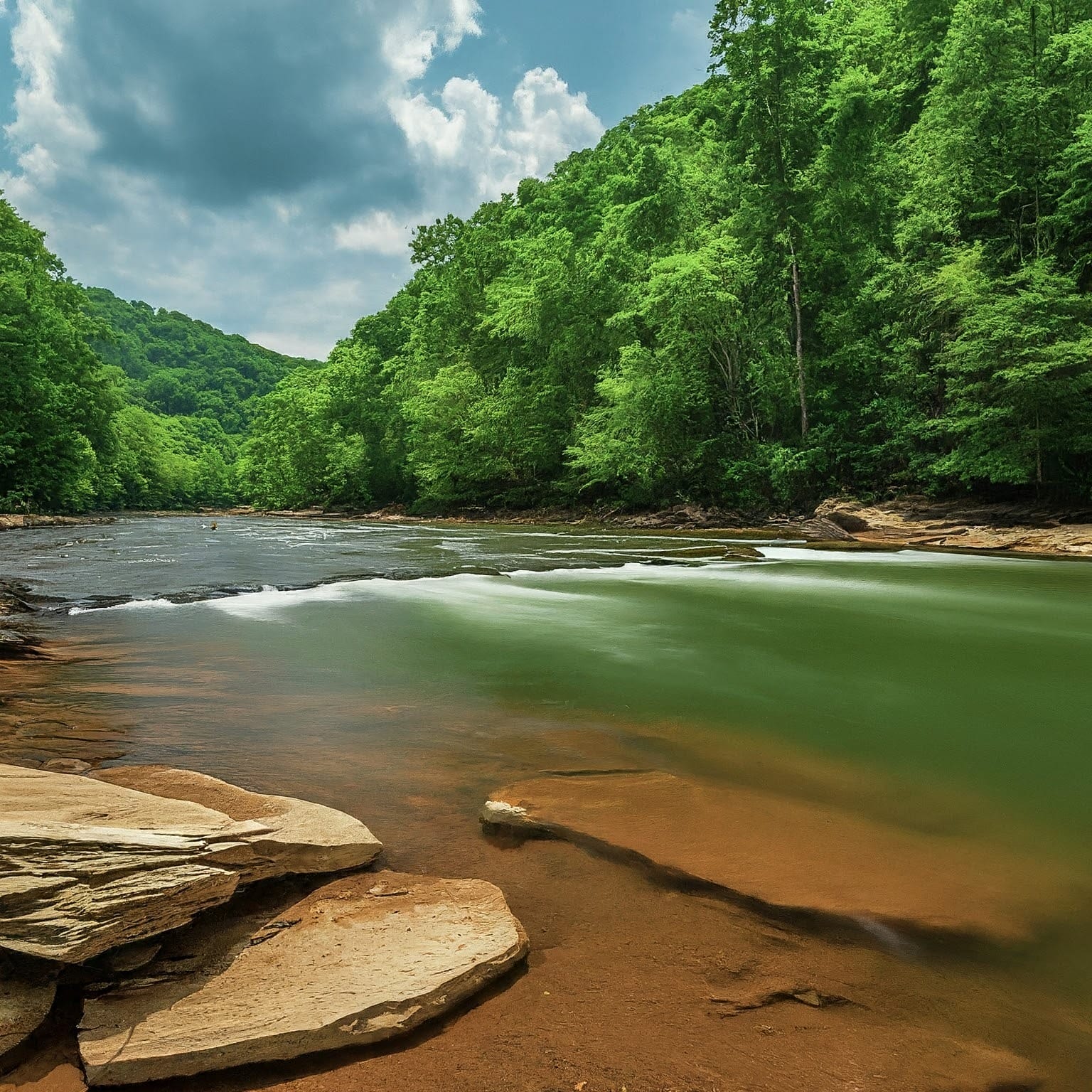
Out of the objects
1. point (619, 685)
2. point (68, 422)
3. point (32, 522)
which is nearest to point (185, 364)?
point (68, 422)

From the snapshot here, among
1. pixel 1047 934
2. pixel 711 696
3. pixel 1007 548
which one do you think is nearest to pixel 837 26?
pixel 1007 548

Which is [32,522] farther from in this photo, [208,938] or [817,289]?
[817,289]

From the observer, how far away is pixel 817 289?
1041 inches

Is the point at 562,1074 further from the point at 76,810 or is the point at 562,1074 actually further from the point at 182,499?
the point at 182,499

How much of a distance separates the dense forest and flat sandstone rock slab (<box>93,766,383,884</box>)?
18.5m

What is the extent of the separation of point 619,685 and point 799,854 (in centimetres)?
264

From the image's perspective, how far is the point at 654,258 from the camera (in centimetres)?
2848

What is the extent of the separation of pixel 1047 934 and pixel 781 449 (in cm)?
2355

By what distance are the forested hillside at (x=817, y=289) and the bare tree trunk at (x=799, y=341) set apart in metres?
0.21

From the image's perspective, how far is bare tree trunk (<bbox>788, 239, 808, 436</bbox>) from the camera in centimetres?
2469

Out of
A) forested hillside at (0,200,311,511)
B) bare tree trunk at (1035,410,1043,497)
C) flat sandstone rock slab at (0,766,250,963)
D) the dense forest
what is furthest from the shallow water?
forested hillside at (0,200,311,511)

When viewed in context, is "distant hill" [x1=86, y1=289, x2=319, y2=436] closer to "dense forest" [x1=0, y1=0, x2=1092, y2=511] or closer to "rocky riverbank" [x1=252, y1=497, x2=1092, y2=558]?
"dense forest" [x1=0, y1=0, x2=1092, y2=511]

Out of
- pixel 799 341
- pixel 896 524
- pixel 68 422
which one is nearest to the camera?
pixel 896 524

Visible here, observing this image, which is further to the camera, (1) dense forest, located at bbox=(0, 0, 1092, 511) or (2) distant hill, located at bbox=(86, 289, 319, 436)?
(2) distant hill, located at bbox=(86, 289, 319, 436)
